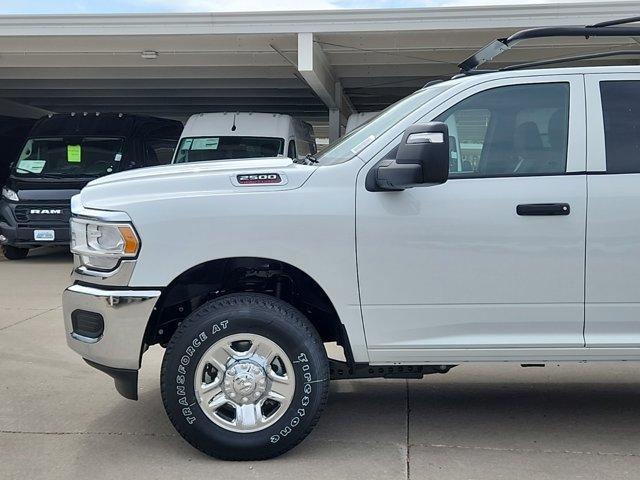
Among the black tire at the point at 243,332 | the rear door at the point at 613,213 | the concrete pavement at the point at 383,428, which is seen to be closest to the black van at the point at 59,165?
the concrete pavement at the point at 383,428

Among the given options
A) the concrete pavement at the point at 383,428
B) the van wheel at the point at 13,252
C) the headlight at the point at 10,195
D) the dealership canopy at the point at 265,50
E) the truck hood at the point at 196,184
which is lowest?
the concrete pavement at the point at 383,428

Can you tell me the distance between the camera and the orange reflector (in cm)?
356

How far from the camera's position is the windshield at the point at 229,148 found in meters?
11.6

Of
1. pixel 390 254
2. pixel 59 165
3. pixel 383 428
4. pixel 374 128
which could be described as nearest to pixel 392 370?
pixel 383 428

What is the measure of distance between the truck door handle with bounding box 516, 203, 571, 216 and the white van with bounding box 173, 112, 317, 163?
8.15m

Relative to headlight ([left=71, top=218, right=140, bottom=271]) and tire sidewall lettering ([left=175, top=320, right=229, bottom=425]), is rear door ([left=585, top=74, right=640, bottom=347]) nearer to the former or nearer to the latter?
tire sidewall lettering ([left=175, top=320, right=229, bottom=425])

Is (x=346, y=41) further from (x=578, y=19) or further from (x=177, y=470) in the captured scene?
(x=177, y=470)

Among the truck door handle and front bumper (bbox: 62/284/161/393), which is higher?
the truck door handle

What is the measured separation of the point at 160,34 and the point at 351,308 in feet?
30.8

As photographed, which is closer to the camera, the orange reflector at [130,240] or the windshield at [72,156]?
the orange reflector at [130,240]

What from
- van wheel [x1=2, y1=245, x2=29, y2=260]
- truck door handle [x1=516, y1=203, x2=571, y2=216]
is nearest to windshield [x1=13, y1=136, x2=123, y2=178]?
van wheel [x1=2, y1=245, x2=29, y2=260]

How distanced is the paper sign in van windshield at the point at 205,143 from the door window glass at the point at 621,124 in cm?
856

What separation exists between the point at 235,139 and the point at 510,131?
8326mm

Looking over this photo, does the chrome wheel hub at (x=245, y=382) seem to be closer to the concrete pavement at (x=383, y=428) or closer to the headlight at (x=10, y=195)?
the concrete pavement at (x=383, y=428)
